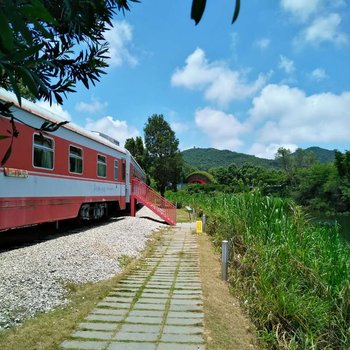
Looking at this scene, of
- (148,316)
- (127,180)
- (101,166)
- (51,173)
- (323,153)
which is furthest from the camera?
(323,153)

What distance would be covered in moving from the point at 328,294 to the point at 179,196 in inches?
1184

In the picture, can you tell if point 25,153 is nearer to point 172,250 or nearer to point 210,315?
point 172,250

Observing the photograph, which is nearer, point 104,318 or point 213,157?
point 104,318

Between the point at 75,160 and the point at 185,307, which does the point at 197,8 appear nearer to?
the point at 185,307

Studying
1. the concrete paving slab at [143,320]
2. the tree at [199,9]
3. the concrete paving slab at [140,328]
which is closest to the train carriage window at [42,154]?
the concrete paving slab at [143,320]

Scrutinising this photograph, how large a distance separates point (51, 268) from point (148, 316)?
2314 mm

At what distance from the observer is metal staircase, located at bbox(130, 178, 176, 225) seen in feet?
60.0

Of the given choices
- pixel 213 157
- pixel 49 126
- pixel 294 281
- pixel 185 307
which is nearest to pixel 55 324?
pixel 185 307

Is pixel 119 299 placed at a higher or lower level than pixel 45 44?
lower

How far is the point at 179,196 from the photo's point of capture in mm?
35375

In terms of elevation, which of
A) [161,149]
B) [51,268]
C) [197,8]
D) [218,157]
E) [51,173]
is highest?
[218,157]

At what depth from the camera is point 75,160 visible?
11.4 metres

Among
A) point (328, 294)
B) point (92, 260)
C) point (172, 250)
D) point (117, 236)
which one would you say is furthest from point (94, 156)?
point (328, 294)

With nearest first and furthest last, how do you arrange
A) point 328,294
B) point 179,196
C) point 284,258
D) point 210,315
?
point 210,315, point 328,294, point 284,258, point 179,196
